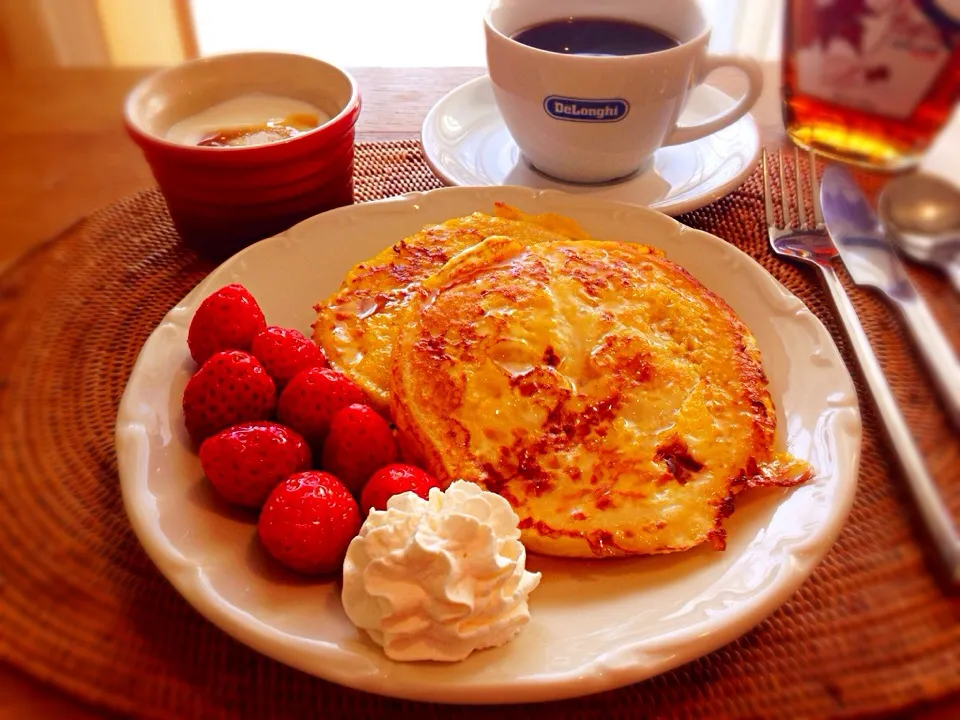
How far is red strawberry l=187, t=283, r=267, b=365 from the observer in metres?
0.92

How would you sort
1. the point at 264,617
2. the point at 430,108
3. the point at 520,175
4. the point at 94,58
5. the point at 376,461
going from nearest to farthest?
the point at 94,58
the point at 264,617
the point at 376,461
the point at 520,175
the point at 430,108

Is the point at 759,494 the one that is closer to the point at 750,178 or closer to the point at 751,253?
the point at 751,253

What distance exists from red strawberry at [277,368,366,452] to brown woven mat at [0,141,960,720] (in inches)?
8.4

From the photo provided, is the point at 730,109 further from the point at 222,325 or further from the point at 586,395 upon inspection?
the point at 222,325

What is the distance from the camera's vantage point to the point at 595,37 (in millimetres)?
1325

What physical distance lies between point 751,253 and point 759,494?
1.87 ft

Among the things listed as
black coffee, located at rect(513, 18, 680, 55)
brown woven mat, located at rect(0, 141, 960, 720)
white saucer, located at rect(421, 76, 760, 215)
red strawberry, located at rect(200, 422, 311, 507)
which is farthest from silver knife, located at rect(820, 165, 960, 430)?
black coffee, located at rect(513, 18, 680, 55)

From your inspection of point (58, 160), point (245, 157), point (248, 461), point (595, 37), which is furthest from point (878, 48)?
point (595, 37)

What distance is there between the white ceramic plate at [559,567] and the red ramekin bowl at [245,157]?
14 centimetres

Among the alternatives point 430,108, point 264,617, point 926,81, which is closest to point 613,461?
point 264,617

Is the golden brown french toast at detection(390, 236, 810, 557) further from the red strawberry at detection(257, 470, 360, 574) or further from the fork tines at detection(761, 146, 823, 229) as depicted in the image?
the fork tines at detection(761, 146, 823, 229)

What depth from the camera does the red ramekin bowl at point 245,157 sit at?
109cm

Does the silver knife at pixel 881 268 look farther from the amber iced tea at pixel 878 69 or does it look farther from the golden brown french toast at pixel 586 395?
the golden brown french toast at pixel 586 395

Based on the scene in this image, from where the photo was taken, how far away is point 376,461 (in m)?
0.82
